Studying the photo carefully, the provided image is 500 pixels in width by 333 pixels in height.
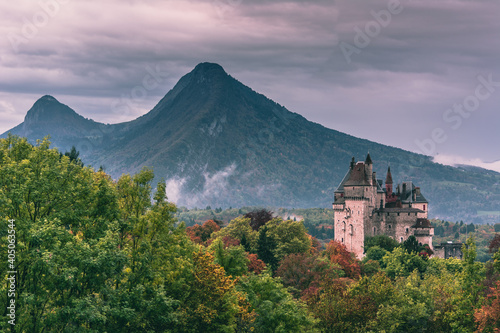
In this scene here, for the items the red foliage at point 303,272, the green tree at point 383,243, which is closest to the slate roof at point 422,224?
the green tree at point 383,243

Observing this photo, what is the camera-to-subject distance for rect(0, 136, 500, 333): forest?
46562 millimetres

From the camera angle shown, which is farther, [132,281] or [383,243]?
[383,243]

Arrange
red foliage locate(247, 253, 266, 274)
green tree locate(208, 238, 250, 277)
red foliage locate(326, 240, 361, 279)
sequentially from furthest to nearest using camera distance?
red foliage locate(326, 240, 361, 279) → red foliage locate(247, 253, 266, 274) → green tree locate(208, 238, 250, 277)

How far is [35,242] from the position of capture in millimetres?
46250

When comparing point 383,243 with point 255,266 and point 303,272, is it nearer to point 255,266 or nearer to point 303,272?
point 255,266

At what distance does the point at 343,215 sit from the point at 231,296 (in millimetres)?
117073

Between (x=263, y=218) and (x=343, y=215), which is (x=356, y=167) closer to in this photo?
(x=343, y=215)

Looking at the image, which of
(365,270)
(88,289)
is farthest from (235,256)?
(365,270)

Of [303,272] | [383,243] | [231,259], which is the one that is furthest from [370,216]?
[231,259]

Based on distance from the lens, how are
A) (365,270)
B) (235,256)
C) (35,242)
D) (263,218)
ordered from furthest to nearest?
(263,218) < (365,270) < (235,256) < (35,242)

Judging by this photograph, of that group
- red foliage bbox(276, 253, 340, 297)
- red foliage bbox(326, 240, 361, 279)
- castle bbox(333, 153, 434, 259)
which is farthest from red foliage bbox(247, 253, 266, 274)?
castle bbox(333, 153, 434, 259)

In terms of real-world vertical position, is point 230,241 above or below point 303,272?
above

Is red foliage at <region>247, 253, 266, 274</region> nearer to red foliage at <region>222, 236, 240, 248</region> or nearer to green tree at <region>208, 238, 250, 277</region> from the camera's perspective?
red foliage at <region>222, 236, 240, 248</region>

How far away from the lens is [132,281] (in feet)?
174
